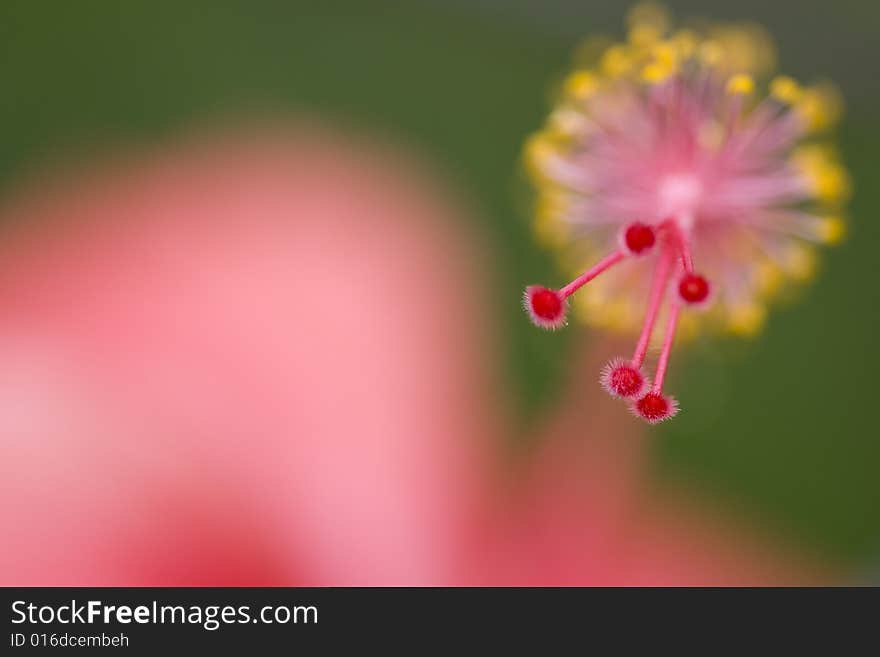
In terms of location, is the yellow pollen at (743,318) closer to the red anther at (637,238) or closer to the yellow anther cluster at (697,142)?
the yellow anther cluster at (697,142)

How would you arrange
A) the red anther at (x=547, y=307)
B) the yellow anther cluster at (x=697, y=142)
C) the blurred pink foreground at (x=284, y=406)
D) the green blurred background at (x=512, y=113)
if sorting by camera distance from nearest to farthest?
1. the red anther at (x=547, y=307)
2. the blurred pink foreground at (x=284, y=406)
3. the yellow anther cluster at (x=697, y=142)
4. the green blurred background at (x=512, y=113)

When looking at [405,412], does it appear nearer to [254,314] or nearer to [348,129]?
[254,314]

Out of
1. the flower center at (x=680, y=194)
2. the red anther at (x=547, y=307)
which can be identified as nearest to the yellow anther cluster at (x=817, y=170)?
the flower center at (x=680, y=194)

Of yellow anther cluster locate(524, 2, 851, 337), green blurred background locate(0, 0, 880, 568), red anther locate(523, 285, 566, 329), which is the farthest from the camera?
green blurred background locate(0, 0, 880, 568)

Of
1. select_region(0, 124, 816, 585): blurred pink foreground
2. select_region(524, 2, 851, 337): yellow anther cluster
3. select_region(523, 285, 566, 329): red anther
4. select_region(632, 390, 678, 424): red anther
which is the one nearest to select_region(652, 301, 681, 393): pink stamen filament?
select_region(632, 390, 678, 424): red anther

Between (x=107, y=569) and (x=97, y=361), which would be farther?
(x=97, y=361)

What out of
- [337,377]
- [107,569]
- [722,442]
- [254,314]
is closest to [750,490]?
[722,442]

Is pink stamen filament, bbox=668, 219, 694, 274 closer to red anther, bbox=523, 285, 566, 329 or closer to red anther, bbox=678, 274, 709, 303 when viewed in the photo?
red anther, bbox=678, 274, 709, 303
